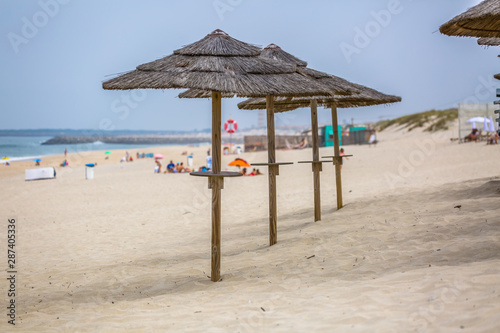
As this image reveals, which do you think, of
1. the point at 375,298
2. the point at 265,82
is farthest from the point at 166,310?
the point at 265,82

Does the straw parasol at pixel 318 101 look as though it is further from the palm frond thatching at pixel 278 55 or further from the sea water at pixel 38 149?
the sea water at pixel 38 149

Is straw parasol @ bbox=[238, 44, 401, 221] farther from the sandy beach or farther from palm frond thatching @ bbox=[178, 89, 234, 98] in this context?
palm frond thatching @ bbox=[178, 89, 234, 98]

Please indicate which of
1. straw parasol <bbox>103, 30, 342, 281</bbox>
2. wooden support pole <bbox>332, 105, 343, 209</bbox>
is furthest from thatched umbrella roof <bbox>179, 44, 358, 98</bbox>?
wooden support pole <bbox>332, 105, 343, 209</bbox>

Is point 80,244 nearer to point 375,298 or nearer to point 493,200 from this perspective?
point 375,298

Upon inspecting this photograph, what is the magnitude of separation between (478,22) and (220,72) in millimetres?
3242

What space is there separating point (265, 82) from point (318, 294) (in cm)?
268

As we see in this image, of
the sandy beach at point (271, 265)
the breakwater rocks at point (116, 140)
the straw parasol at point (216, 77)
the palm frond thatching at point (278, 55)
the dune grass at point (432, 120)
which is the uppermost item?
the breakwater rocks at point (116, 140)

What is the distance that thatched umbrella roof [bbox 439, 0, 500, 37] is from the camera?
502 cm

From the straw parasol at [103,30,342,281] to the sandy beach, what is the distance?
42.7 inches

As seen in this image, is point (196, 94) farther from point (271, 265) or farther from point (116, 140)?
point (116, 140)

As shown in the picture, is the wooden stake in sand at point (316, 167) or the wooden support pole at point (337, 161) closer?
the wooden stake in sand at point (316, 167)

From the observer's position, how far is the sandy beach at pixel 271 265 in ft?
12.0

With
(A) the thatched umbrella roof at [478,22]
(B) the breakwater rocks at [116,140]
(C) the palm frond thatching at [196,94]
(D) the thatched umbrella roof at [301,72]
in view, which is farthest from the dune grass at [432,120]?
(B) the breakwater rocks at [116,140]

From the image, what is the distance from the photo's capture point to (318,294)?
4.34m
